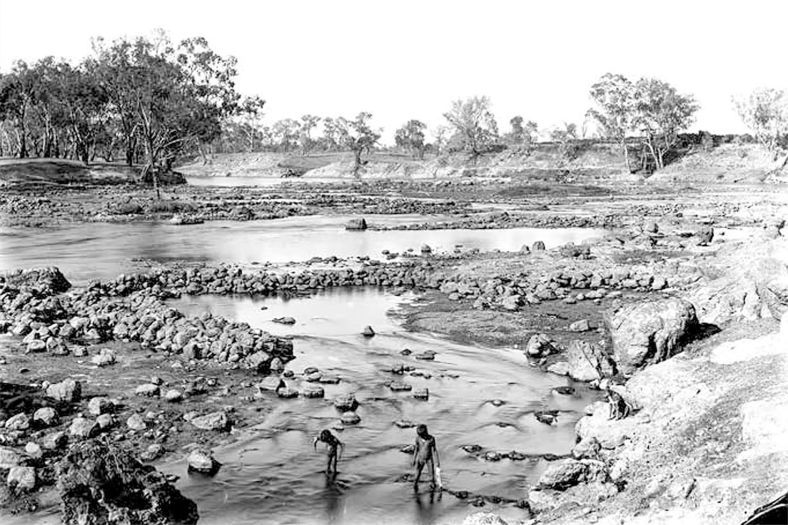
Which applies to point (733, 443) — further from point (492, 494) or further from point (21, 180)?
point (21, 180)

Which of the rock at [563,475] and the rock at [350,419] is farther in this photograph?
the rock at [350,419]

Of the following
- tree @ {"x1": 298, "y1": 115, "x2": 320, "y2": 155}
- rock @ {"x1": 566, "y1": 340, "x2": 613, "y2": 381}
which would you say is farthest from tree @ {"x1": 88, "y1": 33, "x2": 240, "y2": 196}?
tree @ {"x1": 298, "y1": 115, "x2": 320, "y2": 155}

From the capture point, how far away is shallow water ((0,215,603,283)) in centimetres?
3347

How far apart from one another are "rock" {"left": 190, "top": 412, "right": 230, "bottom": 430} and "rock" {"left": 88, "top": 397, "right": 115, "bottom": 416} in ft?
5.23

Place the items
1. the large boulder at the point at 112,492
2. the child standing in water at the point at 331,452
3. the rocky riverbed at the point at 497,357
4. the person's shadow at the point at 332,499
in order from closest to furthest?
the large boulder at the point at 112,492
the rocky riverbed at the point at 497,357
the person's shadow at the point at 332,499
the child standing in water at the point at 331,452

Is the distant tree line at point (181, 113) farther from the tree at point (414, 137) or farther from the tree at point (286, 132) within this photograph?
the tree at point (286, 132)

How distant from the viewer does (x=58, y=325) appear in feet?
65.4

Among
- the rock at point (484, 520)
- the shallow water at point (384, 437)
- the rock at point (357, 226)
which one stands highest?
the rock at point (357, 226)

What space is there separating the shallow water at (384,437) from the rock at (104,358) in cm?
408

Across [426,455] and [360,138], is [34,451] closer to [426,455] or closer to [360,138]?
[426,455]

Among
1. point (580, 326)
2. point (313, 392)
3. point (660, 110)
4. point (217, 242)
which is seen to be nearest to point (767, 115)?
point (660, 110)

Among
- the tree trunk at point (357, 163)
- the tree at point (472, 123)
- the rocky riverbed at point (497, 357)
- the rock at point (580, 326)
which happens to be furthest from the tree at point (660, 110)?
the rock at point (580, 326)

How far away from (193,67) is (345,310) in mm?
57442

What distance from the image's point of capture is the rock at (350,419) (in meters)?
14.2
